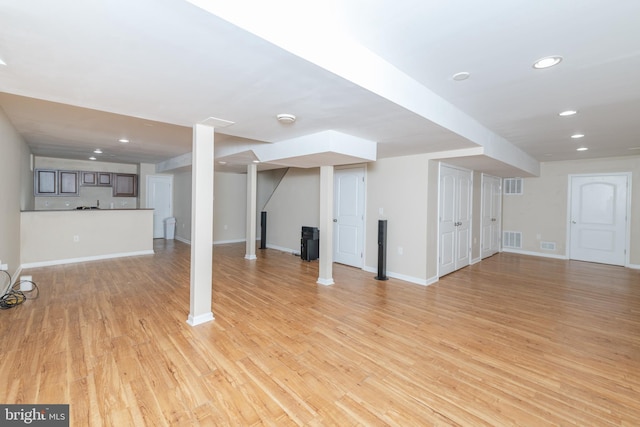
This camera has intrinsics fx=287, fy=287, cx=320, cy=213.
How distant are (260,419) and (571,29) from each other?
2.88m

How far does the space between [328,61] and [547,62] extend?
1.54 m

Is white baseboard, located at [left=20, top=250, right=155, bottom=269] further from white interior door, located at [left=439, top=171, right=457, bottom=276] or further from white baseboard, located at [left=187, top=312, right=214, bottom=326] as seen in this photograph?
white interior door, located at [left=439, top=171, right=457, bottom=276]

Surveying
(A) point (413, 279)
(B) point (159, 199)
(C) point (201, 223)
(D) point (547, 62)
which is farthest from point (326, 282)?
(B) point (159, 199)

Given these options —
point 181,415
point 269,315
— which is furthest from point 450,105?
point 181,415

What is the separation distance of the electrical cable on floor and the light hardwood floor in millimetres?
136

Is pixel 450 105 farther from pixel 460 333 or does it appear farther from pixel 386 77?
pixel 460 333

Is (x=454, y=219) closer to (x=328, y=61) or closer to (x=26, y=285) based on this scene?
(x=328, y=61)

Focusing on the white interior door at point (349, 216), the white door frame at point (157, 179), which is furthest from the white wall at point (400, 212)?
the white door frame at point (157, 179)

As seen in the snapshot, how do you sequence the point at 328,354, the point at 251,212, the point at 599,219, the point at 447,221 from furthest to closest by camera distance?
the point at 251,212 → the point at 599,219 → the point at 447,221 → the point at 328,354

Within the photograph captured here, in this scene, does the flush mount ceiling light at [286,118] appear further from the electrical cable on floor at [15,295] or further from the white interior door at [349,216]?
the electrical cable on floor at [15,295]

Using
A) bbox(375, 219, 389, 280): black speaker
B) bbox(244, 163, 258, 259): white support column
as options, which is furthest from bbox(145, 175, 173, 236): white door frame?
bbox(375, 219, 389, 280): black speaker

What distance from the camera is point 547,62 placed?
1.95m

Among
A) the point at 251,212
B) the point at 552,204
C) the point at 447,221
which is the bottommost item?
the point at 447,221

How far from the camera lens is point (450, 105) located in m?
2.79
